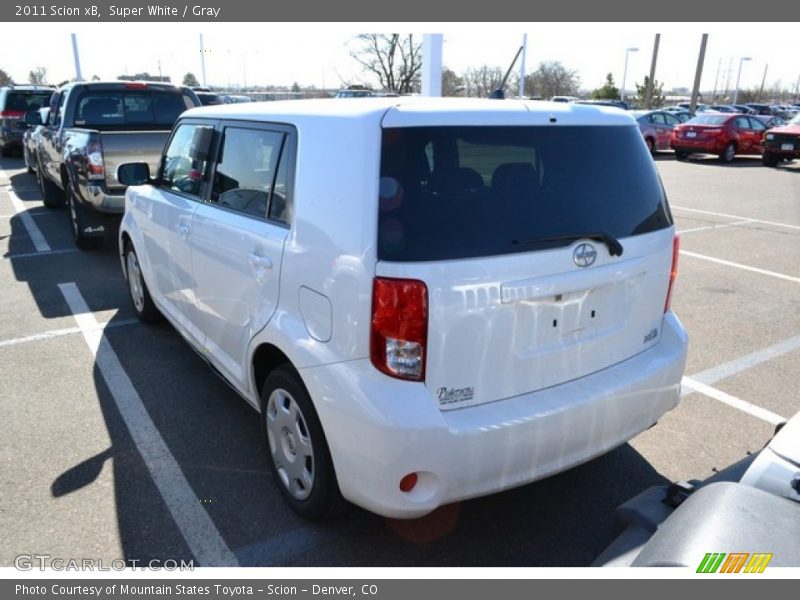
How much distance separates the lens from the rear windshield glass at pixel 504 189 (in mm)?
2322

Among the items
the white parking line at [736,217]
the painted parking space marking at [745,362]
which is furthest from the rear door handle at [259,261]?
the white parking line at [736,217]

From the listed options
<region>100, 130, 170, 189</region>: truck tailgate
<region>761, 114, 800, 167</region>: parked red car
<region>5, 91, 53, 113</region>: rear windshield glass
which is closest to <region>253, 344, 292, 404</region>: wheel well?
<region>100, 130, 170, 189</region>: truck tailgate

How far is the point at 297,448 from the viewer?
288cm

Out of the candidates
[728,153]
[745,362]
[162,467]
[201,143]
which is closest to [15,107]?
[201,143]

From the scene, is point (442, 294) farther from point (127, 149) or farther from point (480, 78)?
point (480, 78)

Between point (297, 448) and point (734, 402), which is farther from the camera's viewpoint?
point (734, 402)

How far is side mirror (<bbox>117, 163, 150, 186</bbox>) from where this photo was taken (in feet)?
15.3

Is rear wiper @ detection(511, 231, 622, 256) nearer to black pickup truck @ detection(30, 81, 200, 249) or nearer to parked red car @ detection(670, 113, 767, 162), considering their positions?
black pickup truck @ detection(30, 81, 200, 249)

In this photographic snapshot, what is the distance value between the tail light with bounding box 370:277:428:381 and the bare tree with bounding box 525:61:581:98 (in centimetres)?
5893

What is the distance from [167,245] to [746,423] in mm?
3883

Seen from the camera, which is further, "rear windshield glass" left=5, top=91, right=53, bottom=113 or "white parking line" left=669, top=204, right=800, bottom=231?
"rear windshield glass" left=5, top=91, right=53, bottom=113

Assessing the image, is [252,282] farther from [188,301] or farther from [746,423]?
[746,423]

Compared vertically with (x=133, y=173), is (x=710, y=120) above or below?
below

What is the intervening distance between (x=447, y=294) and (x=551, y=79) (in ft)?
202
